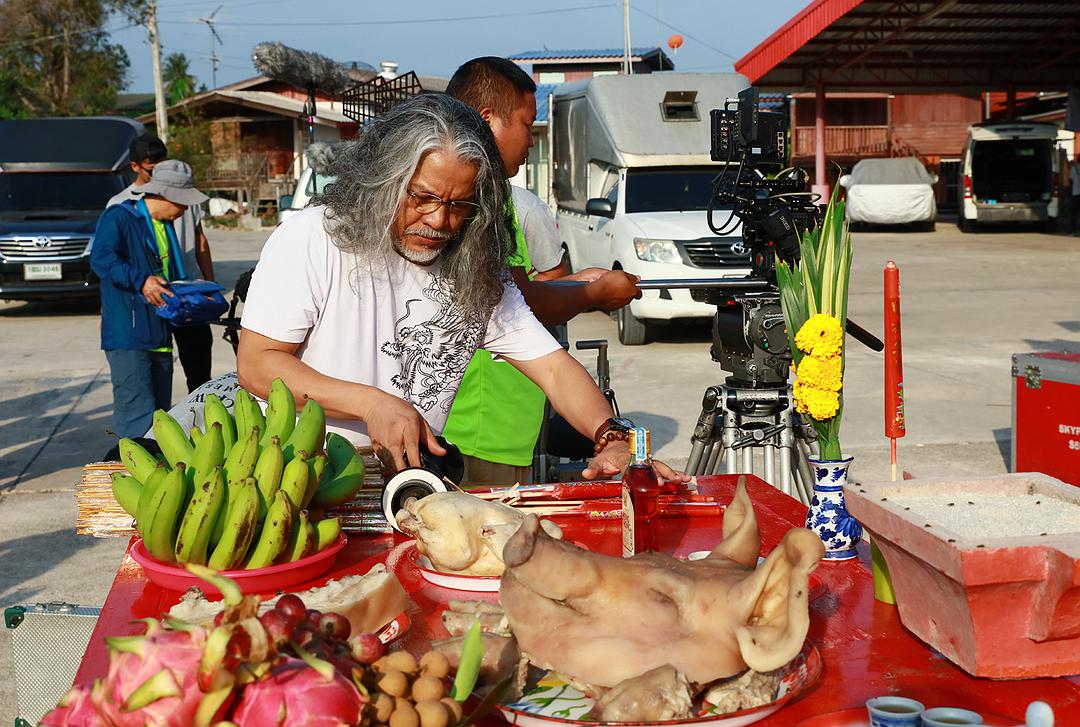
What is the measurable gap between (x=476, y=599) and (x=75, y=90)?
4663 cm

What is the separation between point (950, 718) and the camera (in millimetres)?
1490

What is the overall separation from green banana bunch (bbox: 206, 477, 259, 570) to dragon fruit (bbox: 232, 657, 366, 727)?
0.76 m

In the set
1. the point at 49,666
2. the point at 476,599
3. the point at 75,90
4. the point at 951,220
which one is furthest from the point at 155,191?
the point at 75,90

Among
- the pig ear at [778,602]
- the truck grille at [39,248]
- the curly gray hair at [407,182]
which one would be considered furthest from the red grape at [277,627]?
the truck grille at [39,248]

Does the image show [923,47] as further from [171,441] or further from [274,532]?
[274,532]

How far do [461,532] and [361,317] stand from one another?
89cm

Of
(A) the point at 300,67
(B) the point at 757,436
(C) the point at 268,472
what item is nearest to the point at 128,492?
(C) the point at 268,472

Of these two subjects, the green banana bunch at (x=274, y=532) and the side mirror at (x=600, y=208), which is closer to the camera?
the green banana bunch at (x=274, y=532)

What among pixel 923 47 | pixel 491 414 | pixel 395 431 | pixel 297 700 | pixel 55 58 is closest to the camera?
pixel 297 700

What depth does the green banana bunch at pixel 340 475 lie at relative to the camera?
7.60ft

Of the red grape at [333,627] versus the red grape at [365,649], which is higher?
the red grape at [333,627]

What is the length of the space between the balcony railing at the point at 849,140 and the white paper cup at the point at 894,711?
3529 cm

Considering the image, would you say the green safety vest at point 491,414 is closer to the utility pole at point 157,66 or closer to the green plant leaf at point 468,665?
the green plant leaf at point 468,665

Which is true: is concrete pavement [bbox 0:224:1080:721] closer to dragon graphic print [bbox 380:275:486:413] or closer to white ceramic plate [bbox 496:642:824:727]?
dragon graphic print [bbox 380:275:486:413]
